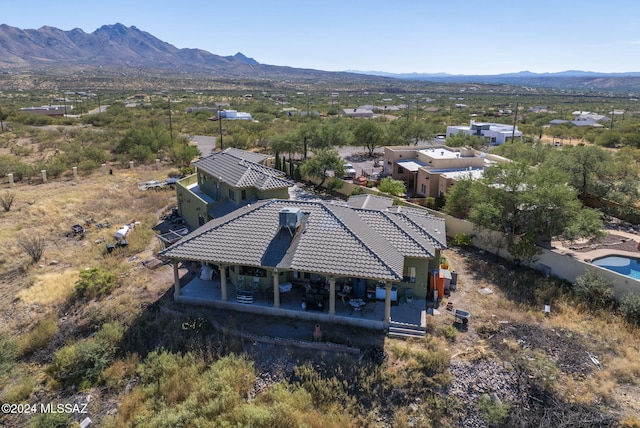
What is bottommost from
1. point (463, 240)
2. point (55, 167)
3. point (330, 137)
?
point (463, 240)

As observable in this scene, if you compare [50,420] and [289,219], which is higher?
[289,219]

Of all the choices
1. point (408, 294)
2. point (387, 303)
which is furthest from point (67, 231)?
point (408, 294)

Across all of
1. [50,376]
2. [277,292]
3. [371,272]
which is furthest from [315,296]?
[50,376]

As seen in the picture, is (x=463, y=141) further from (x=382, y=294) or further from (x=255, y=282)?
(x=255, y=282)

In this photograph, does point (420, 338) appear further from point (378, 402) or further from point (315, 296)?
point (315, 296)

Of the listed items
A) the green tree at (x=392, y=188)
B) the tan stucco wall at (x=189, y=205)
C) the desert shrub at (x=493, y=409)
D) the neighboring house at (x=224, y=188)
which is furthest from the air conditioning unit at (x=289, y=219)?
the green tree at (x=392, y=188)
